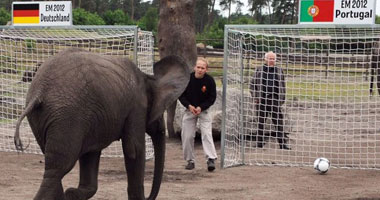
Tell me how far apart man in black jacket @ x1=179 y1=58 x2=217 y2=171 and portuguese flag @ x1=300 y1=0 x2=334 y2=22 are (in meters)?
1.69

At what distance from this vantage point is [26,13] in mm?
13359

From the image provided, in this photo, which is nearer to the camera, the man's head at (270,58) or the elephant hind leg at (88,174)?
the elephant hind leg at (88,174)

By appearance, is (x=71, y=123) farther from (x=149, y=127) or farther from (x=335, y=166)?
(x=335, y=166)

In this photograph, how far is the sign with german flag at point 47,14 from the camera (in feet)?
42.9

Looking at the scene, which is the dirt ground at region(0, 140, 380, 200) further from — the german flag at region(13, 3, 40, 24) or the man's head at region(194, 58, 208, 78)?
the german flag at region(13, 3, 40, 24)

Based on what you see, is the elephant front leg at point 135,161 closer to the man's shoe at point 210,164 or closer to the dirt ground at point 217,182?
the dirt ground at point 217,182

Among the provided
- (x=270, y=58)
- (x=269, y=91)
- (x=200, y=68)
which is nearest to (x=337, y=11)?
(x=270, y=58)

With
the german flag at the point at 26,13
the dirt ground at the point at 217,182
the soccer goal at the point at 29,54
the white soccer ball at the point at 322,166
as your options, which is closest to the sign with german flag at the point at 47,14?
the german flag at the point at 26,13

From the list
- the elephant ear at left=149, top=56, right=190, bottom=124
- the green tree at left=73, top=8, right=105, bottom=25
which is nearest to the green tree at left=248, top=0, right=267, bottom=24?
the green tree at left=73, top=8, right=105, bottom=25

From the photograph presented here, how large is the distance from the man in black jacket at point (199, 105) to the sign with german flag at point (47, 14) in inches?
103

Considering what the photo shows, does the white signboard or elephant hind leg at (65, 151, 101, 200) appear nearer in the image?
elephant hind leg at (65, 151, 101, 200)

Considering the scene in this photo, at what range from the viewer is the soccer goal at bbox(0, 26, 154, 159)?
13.3m

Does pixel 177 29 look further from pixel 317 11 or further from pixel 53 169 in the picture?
pixel 53 169

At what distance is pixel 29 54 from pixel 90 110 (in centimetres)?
774
